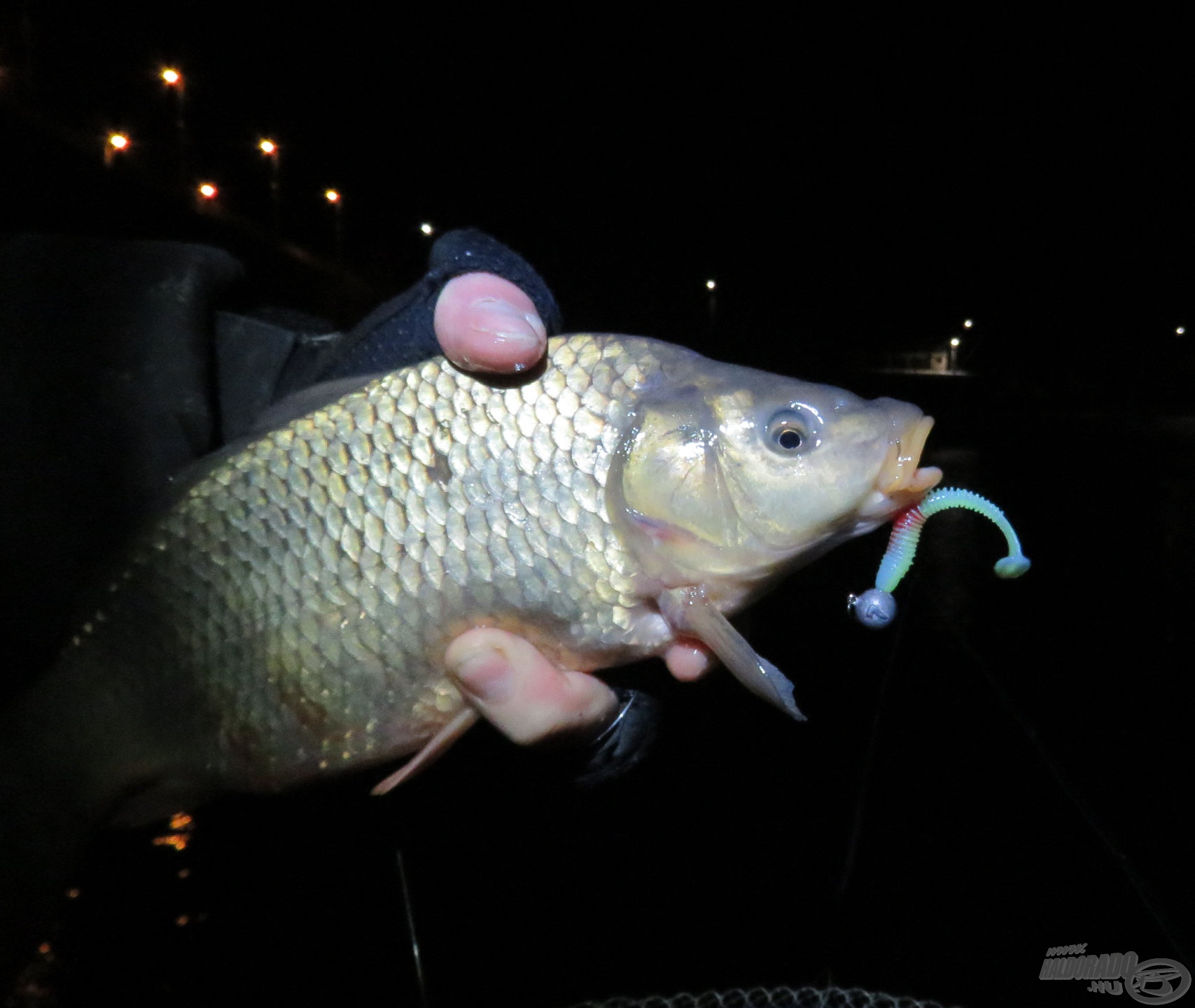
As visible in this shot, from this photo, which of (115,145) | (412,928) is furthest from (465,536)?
(115,145)

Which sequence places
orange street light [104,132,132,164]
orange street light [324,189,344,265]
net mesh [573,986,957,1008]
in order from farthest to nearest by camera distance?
1. orange street light [324,189,344,265]
2. orange street light [104,132,132,164]
3. net mesh [573,986,957,1008]

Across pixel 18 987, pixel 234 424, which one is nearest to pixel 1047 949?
pixel 234 424

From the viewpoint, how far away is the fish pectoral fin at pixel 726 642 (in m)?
1.33

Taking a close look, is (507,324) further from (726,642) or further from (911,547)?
(911,547)

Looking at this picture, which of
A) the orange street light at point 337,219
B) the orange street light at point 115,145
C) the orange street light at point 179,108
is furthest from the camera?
the orange street light at point 337,219

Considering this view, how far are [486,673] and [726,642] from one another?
0.51 metres

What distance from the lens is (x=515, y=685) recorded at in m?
1.46

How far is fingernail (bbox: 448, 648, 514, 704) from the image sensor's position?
142 cm

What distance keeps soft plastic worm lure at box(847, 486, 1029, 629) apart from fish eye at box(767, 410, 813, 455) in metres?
0.31

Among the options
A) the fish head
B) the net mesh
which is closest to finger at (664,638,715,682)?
the fish head

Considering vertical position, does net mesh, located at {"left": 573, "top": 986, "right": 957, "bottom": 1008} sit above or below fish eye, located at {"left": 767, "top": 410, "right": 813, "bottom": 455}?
below

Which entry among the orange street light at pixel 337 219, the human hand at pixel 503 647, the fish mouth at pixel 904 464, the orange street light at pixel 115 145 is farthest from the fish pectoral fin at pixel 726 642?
the orange street light at pixel 337 219

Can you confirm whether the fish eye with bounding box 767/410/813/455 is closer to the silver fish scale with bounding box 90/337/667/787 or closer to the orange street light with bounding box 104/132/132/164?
the silver fish scale with bounding box 90/337/667/787

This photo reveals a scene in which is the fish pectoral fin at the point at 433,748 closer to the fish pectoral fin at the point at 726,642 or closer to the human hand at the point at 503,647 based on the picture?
the human hand at the point at 503,647
